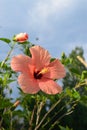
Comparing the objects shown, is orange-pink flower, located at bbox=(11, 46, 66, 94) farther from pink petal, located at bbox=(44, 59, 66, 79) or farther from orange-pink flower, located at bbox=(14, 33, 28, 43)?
orange-pink flower, located at bbox=(14, 33, 28, 43)

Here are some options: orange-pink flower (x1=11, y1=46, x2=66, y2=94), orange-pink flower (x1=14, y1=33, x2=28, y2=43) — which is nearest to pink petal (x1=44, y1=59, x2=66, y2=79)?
orange-pink flower (x1=11, y1=46, x2=66, y2=94)

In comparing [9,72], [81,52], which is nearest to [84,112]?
[81,52]

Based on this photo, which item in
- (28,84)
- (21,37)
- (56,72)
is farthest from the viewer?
(21,37)

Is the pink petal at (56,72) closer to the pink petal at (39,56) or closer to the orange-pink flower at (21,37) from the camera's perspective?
the pink petal at (39,56)

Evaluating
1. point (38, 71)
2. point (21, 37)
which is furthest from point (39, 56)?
point (21, 37)

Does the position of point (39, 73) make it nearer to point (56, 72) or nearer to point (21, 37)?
point (56, 72)

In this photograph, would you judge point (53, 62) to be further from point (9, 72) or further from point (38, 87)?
point (9, 72)
